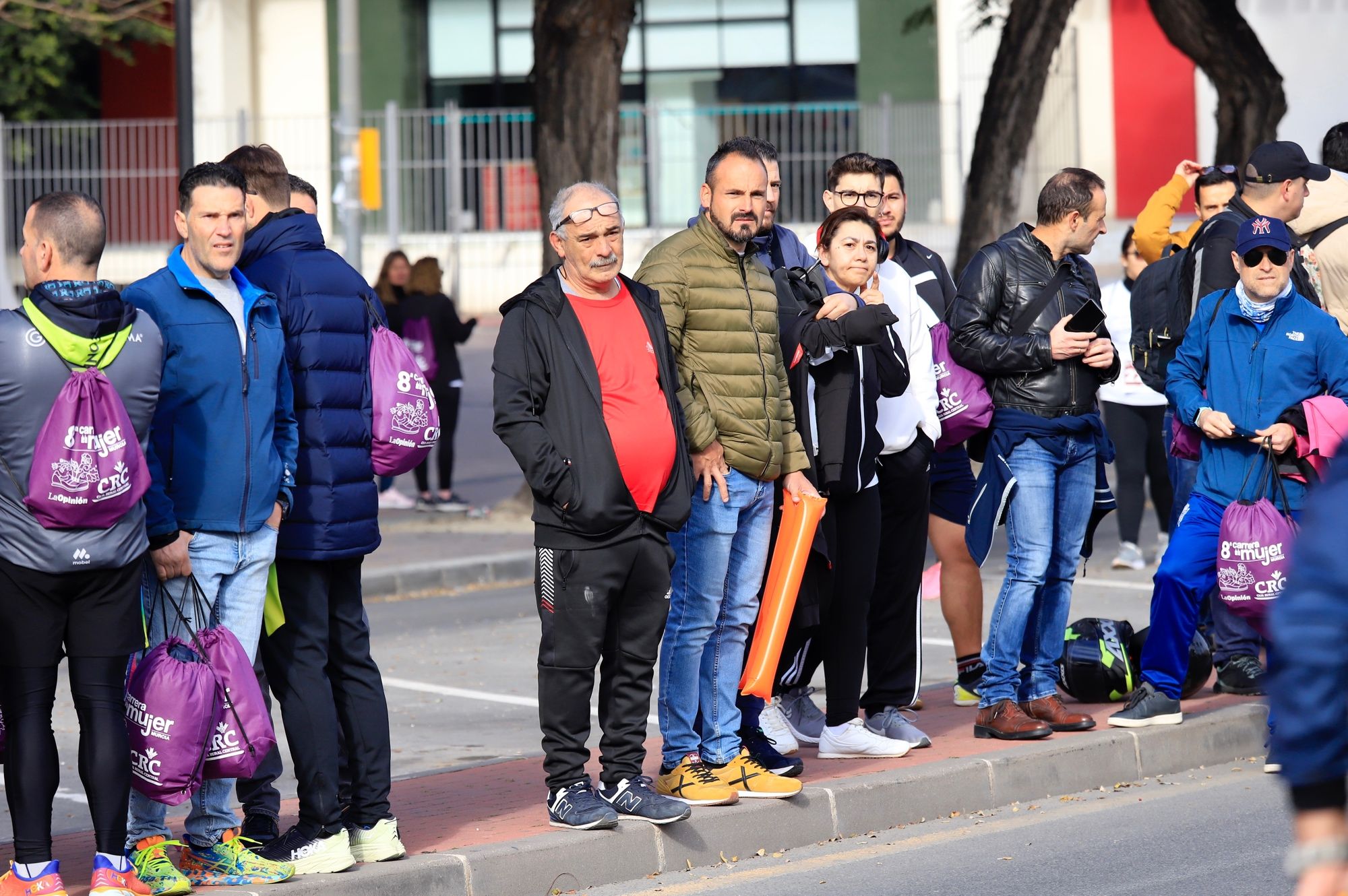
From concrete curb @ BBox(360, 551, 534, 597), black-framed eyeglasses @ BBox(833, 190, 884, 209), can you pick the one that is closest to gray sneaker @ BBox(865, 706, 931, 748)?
black-framed eyeglasses @ BBox(833, 190, 884, 209)

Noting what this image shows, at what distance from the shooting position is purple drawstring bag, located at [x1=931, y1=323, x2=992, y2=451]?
7.24 metres

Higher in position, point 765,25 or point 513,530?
point 765,25

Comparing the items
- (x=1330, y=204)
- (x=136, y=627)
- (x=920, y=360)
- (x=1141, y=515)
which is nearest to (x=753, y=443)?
(x=920, y=360)

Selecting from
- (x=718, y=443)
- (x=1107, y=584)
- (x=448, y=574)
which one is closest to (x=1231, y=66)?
(x=1107, y=584)

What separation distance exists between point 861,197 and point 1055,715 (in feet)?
7.14

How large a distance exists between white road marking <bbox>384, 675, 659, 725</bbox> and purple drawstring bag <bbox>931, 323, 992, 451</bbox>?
270 cm

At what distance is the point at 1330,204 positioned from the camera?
26.3 feet

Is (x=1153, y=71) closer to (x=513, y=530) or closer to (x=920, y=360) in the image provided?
(x=513, y=530)

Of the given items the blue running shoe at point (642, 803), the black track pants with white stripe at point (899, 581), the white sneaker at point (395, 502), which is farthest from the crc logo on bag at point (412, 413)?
the white sneaker at point (395, 502)

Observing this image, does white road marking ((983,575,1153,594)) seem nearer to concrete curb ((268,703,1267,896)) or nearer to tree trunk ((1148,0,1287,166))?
concrete curb ((268,703,1267,896))

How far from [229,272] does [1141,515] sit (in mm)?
7970

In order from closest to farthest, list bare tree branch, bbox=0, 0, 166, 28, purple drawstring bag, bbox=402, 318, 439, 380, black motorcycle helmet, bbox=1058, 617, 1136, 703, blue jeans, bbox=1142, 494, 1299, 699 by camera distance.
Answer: blue jeans, bbox=1142, 494, 1299, 699 < black motorcycle helmet, bbox=1058, 617, 1136, 703 < purple drawstring bag, bbox=402, 318, 439, 380 < bare tree branch, bbox=0, 0, 166, 28

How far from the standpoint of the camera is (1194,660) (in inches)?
307

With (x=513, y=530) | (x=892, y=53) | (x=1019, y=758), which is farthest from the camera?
(x=892, y=53)
